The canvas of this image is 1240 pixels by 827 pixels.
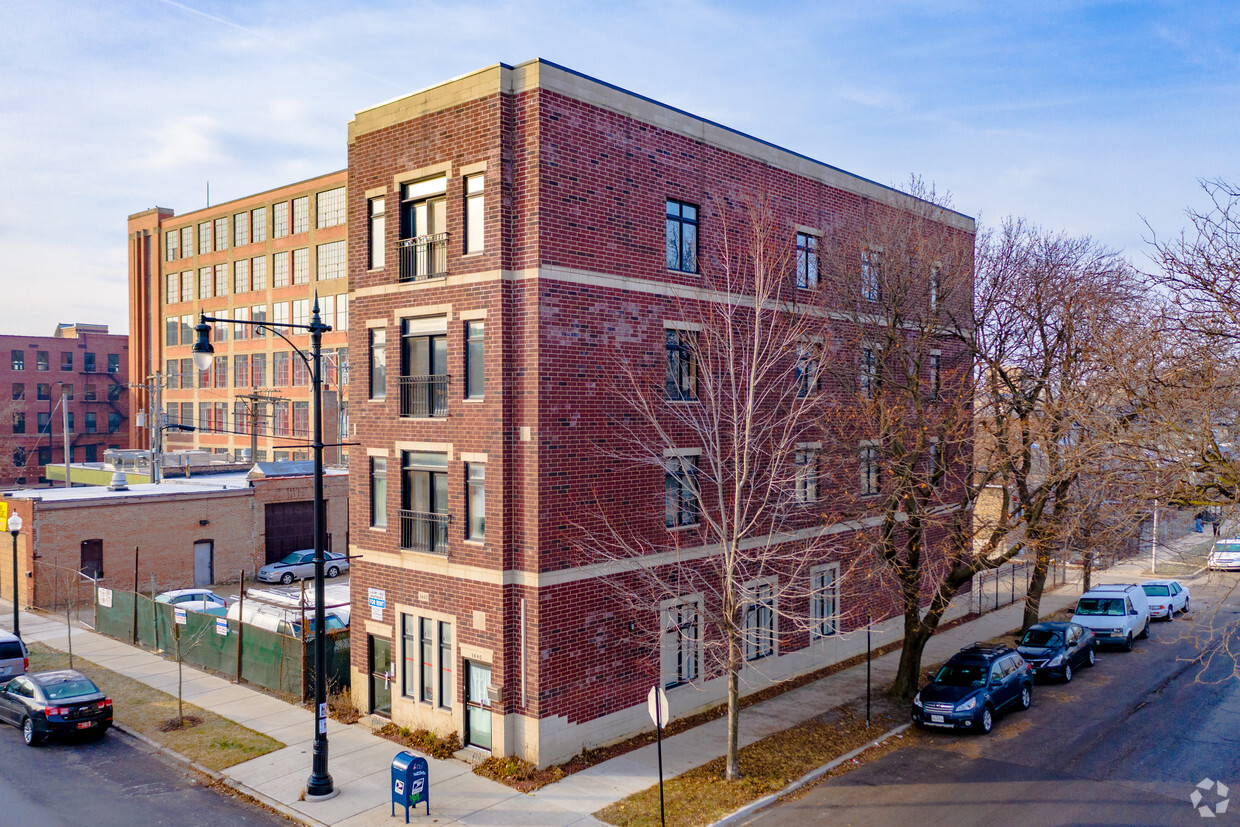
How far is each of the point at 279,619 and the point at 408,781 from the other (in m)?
11.8

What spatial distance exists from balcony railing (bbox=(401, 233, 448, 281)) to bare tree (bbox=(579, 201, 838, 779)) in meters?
4.42

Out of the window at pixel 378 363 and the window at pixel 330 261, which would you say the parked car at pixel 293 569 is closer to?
the window at pixel 378 363

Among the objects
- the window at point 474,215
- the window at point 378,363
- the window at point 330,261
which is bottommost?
the window at point 378,363

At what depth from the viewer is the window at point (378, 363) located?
19922mm

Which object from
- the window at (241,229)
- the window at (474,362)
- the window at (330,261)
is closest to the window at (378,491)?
the window at (474,362)

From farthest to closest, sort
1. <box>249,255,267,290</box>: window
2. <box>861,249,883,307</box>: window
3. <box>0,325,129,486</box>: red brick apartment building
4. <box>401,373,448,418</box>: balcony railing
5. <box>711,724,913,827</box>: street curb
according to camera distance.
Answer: <box>0,325,129,486</box>: red brick apartment building → <box>249,255,267,290</box>: window → <box>861,249,883,307</box>: window → <box>401,373,448,418</box>: balcony railing → <box>711,724,913,827</box>: street curb

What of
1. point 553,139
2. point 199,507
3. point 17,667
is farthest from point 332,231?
point 553,139

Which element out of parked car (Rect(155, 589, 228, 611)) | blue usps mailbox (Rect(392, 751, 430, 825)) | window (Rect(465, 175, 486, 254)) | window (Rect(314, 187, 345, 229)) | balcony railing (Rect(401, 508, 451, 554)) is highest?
window (Rect(314, 187, 345, 229))

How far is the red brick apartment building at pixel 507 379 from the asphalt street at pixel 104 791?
14.6ft

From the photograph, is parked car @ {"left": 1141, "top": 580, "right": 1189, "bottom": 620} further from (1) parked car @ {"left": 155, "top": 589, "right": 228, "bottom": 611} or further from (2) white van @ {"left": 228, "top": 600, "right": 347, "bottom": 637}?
(1) parked car @ {"left": 155, "top": 589, "right": 228, "bottom": 611}

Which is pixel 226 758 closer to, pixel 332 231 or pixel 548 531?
pixel 548 531

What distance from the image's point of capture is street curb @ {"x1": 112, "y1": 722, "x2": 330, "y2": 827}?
48.8 ft

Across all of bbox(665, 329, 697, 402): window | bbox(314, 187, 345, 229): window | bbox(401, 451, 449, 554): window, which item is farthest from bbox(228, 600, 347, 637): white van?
bbox(314, 187, 345, 229): window

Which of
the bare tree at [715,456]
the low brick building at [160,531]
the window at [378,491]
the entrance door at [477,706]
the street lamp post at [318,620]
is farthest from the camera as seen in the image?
the low brick building at [160,531]
